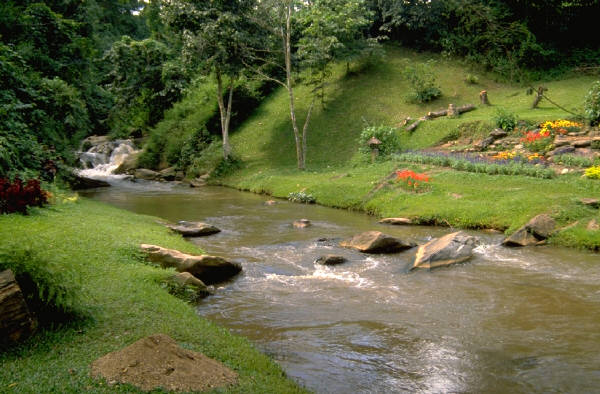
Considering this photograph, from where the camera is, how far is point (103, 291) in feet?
25.3

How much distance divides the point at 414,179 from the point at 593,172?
20.1 ft

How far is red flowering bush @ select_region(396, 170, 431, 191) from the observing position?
749 inches

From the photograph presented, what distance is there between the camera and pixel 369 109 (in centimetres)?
3222

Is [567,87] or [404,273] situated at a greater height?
[567,87]

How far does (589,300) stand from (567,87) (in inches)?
926

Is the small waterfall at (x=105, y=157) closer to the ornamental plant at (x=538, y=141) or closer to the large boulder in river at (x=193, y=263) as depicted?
the large boulder in river at (x=193, y=263)

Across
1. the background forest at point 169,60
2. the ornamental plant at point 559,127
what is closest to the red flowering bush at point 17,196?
the background forest at point 169,60

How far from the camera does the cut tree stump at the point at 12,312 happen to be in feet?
18.0

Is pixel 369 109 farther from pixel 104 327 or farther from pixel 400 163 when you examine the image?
pixel 104 327

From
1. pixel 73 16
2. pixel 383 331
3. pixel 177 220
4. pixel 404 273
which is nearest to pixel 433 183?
Result: pixel 404 273

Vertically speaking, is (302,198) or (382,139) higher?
(382,139)

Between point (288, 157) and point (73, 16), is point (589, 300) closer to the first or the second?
point (288, 157)

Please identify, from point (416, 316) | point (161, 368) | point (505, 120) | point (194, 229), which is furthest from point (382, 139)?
point (161, 368)

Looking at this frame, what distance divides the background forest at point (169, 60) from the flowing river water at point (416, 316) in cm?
400
